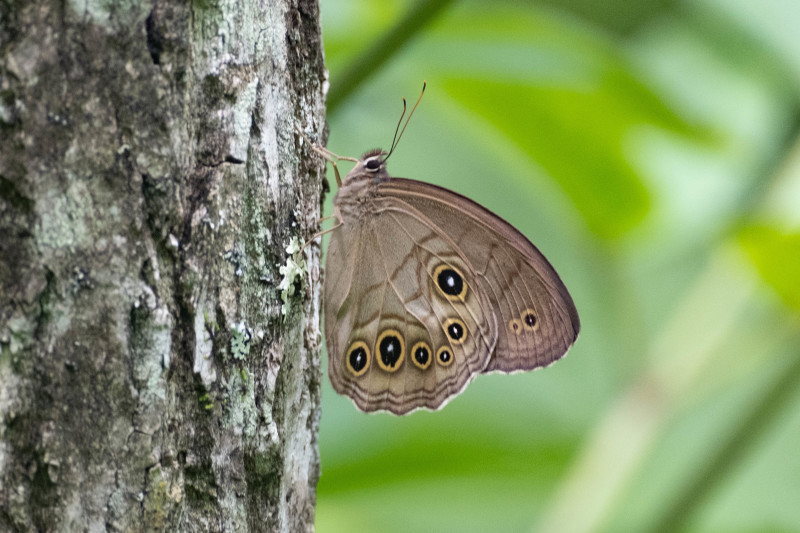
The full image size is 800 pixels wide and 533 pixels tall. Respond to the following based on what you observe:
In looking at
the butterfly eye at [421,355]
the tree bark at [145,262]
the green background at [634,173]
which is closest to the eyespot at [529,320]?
the butterfly eye at [421,355]

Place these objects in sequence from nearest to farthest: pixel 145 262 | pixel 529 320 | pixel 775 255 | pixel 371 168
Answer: pixel 145 262
pixel 775 255
pixel 529 320
pixel 371 168

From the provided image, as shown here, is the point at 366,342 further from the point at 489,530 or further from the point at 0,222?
the point at 489,530

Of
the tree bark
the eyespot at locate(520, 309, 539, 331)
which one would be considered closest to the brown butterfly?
the eyespot at locate(520, 309, 539, 331)

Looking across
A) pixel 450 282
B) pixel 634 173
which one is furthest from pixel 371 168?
pixel 634 173

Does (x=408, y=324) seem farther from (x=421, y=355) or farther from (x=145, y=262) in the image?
(x=145, y=262)


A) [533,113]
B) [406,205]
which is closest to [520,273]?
[406,205]

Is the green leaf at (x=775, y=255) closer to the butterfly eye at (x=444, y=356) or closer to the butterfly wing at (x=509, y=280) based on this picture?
the butterfly wing at (x=509, y=280)
